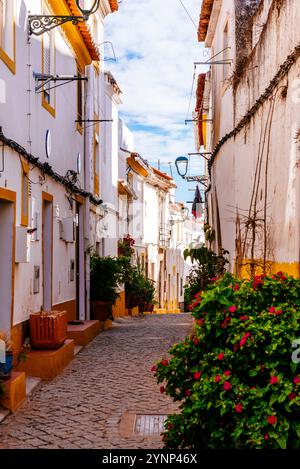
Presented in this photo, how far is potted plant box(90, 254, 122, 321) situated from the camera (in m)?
17.6

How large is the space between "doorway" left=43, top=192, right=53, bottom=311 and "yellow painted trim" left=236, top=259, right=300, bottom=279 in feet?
11.3

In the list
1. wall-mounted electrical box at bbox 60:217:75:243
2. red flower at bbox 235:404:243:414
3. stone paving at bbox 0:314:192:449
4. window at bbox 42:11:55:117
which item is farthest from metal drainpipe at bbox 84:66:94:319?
red flower at bbox 235:404:243:414

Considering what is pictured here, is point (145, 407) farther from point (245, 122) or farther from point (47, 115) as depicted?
point (47, 115)

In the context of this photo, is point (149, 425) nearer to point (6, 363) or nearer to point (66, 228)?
point (6, 363)

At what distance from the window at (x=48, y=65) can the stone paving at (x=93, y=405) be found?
4.43 metres

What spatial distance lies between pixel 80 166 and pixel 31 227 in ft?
20.4

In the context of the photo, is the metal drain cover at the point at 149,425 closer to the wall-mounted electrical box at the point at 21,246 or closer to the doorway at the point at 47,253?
the wall-mounted electrical box at the point at 21,246

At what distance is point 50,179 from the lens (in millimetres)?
13039

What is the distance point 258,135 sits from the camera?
34.4 feet

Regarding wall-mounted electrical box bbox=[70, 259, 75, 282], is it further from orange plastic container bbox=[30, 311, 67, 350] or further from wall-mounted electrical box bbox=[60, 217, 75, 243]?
orange plastic container bbox=[30, 311, 67, 350]

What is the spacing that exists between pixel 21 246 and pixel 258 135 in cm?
372

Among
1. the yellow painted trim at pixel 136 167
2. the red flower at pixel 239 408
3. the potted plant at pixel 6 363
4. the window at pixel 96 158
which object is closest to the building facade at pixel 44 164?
the window at pixel 96 158

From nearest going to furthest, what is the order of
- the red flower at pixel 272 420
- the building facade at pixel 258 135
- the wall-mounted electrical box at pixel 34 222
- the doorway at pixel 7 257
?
the red flower at pixel 272 420
the building facade at pixel 258 135
the doorway at pixel 7 257
the wall-mounted electrical box at pixel 34 222

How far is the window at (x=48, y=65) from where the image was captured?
40.5 feet
